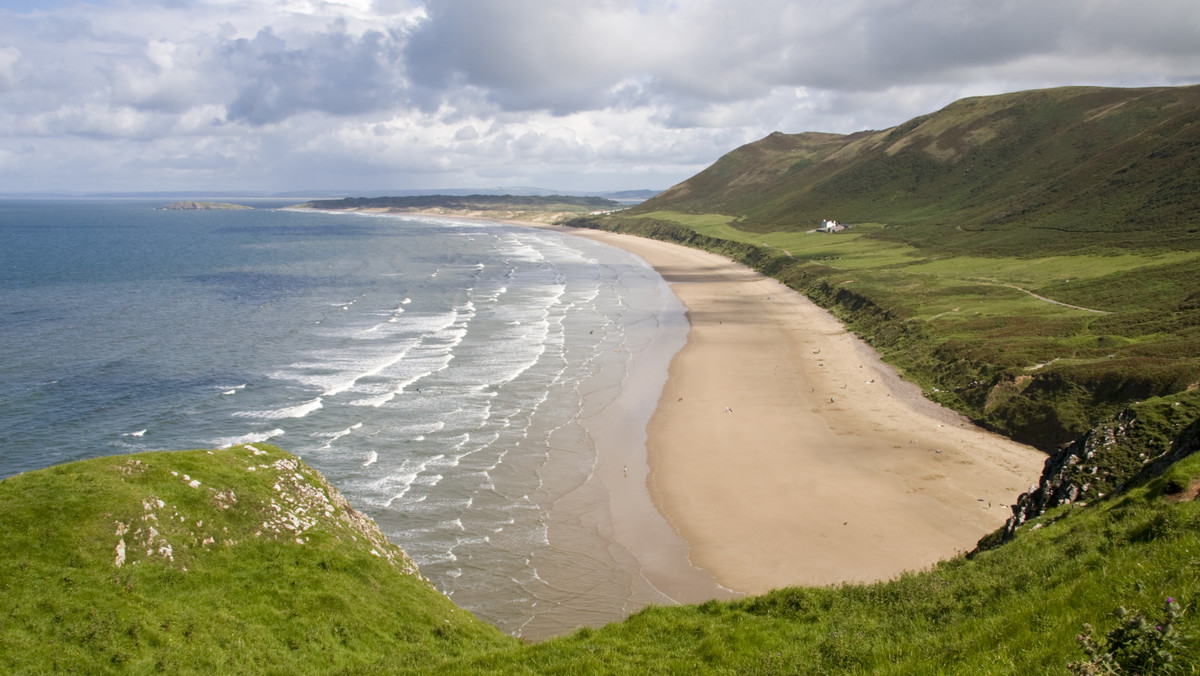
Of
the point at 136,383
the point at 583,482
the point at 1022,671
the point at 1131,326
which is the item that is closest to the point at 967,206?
the point at 1131,326

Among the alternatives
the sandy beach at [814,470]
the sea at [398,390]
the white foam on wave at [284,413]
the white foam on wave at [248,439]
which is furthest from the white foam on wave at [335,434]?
the sandy beach at [814,470]

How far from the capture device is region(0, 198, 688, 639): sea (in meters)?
30.4

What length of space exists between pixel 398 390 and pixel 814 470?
1104 inches

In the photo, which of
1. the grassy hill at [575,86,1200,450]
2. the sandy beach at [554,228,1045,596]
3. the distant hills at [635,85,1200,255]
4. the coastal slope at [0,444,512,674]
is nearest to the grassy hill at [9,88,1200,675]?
the coastal slope at [0,444,512,674]

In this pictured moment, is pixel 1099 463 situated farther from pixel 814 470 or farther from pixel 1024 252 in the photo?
pixel 1024 252

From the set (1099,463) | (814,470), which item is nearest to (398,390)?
(814,470)

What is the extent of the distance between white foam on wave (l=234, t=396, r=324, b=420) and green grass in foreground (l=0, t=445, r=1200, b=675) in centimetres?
2447

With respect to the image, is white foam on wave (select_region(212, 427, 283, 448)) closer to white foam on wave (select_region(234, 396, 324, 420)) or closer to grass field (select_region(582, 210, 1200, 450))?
white foam on wave (select_region(234, 396, 324, 420))

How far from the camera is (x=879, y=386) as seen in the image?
177ft

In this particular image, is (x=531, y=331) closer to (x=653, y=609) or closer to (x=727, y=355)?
(x=727, y=355)

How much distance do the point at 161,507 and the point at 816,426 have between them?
118 ft

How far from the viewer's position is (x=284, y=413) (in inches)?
1786

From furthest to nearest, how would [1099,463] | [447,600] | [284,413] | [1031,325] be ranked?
[1031,325], [284,413], [1099,463], [447,600]

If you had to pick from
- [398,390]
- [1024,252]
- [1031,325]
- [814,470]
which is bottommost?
[814,470]
